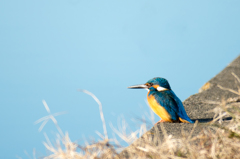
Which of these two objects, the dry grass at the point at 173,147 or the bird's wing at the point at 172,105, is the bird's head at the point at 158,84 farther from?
the dry grass at the point at 173,147

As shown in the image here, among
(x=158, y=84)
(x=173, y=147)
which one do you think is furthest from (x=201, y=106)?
(x=173, y=147)

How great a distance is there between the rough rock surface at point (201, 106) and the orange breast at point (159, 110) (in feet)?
0.25

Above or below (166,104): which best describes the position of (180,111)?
below

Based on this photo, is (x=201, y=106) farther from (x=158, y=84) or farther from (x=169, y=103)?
(x=169, y=103)

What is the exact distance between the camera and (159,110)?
3.37m

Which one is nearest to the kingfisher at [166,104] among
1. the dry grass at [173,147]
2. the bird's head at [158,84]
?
the bird's head at [158,84]

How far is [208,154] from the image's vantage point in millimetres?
2158

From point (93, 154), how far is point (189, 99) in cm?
249

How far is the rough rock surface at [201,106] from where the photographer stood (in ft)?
9.59

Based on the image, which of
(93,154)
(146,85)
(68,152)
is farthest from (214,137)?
(146,85)

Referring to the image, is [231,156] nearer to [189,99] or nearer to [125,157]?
[125,157]

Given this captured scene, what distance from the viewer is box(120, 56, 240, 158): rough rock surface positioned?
2922 mm

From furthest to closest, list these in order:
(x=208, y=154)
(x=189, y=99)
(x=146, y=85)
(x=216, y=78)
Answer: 1. (x=216, y=78)
2. (x=189, y=99)
3. (x=146, y=85)
4. (x=208, y=154)

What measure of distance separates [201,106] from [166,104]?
1.07 m
